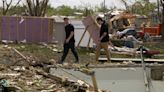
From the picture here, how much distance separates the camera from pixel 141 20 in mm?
60750

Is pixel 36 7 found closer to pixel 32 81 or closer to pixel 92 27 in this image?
pixel 92 27

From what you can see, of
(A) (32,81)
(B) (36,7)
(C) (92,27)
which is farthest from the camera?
(B) (36,7)

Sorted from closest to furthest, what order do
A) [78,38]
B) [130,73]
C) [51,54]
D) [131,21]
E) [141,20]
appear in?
[130,73] → [51,54] → [78,38] → [131,21] → [141,20]

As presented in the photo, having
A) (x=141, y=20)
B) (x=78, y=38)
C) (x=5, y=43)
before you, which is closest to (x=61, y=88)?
(x=78, y=38)

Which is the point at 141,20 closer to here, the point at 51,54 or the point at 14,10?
the point at 14,10

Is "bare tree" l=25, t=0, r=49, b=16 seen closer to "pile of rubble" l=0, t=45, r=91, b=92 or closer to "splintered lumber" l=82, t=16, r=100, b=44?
"splintered lumber" l=82, t=16, r=100, b=44

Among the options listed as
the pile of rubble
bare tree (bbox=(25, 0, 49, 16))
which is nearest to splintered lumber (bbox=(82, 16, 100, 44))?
the pile of rubble

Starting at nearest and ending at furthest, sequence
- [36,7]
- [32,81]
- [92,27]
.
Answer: [32,81] → [92,27] → [36,7]

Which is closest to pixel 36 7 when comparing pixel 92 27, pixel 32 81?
pixel 92 27

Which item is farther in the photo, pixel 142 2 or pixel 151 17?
pixel 142 2

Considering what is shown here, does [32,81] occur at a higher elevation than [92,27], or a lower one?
lower

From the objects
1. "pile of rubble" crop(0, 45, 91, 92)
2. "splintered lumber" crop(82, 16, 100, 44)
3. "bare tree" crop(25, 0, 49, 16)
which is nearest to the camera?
"pile of rubble" crop(0, 45, 91, 92)

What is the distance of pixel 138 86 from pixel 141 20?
1892 inches

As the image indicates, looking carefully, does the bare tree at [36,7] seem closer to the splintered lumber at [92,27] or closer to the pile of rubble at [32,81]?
the splintered lumber at [92,27]
